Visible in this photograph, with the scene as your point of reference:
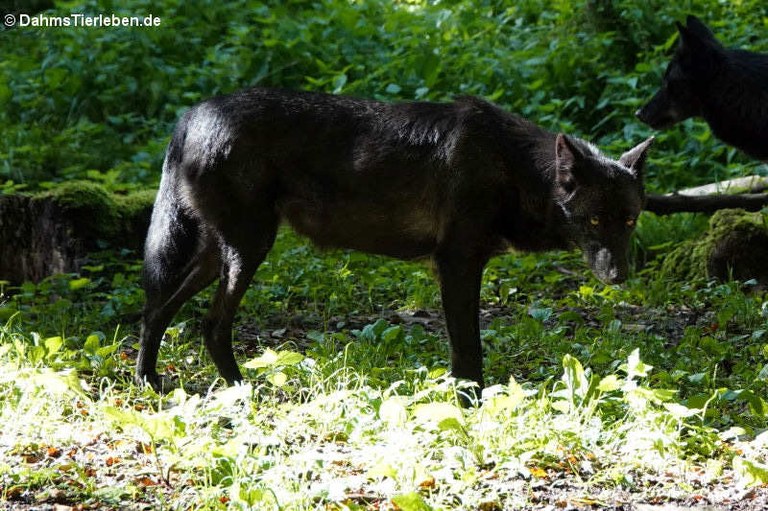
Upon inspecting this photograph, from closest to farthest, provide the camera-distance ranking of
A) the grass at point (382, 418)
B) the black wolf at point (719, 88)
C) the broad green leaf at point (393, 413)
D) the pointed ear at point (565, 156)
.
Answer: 1. the grass at point (382, 418)
2. the broad green leaf at point (393, 413)
3. the pointed ear at point (565, 156)
4. the black wolf at point (719, 88)

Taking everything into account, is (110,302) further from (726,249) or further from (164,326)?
(726,249)

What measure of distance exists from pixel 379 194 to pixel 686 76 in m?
4.70

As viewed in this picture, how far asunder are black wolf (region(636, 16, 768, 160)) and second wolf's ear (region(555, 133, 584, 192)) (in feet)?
13.2

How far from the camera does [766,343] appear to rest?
663 cm

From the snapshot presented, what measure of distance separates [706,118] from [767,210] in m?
1.31

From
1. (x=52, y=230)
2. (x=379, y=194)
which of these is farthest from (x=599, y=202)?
(x=52, y=230)

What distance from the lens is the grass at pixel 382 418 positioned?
4.11 meters

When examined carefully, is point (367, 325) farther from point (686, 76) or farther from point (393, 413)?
point (686, 76)

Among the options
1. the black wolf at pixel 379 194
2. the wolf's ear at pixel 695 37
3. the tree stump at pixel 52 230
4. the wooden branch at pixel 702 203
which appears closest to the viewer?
the black wolf at pixel 379 194

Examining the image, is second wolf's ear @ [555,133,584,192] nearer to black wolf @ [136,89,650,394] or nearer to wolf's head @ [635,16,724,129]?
black wolf @ [136,89,650,394]

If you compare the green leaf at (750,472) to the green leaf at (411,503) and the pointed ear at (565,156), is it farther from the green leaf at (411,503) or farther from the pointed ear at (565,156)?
the pointed ear at (565,156)

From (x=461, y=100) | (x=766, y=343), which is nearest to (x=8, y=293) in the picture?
(x=461, y=100)

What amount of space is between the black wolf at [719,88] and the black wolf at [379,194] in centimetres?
367

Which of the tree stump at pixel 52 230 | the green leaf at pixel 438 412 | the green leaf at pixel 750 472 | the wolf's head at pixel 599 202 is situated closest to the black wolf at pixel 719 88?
the wolf's head at pixel 599 202
